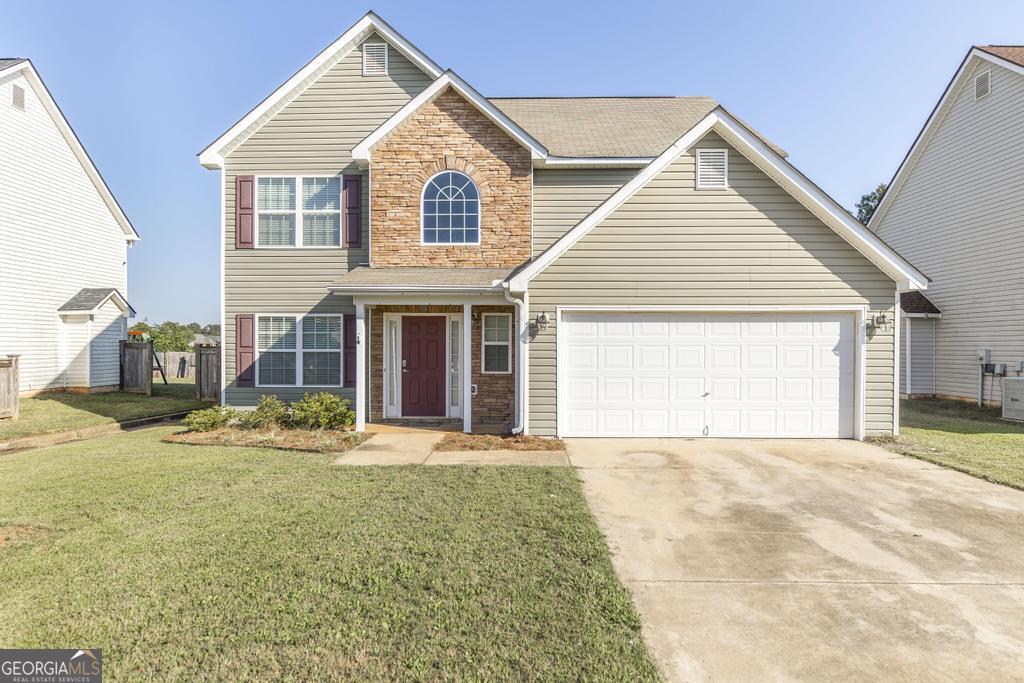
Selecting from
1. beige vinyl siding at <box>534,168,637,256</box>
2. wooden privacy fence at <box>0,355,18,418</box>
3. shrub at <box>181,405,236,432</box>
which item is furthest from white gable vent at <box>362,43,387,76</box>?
wooden privacy fence at <box>0,355,18,418</box>

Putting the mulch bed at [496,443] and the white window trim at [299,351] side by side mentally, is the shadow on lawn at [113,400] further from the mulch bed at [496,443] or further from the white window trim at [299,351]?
the mulch bed at [496,443]

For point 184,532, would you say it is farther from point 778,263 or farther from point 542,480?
point 778,263

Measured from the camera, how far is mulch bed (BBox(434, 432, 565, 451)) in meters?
8.36

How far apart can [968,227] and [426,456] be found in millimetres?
16908

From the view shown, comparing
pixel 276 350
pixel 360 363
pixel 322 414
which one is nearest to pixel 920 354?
pixel 360 363

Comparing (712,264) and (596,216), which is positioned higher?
(596,216)

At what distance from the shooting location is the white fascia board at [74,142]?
14.6 m

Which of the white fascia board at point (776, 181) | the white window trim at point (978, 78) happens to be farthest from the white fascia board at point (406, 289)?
the white window trim at point (978, 78)

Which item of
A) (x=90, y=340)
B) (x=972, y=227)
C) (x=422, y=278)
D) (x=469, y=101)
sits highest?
(x=469, y=101)

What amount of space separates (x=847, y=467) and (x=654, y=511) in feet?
12.7

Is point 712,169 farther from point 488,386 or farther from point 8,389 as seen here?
point 8,389

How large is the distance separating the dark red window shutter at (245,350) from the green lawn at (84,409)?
2937 mm

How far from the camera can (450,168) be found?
10.7m

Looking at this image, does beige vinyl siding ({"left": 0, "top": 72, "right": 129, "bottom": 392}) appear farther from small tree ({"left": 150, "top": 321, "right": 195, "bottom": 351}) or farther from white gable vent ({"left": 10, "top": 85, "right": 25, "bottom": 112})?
small tree ({"left": 150, "top": 321, "right": 195, "bottom": 351})
